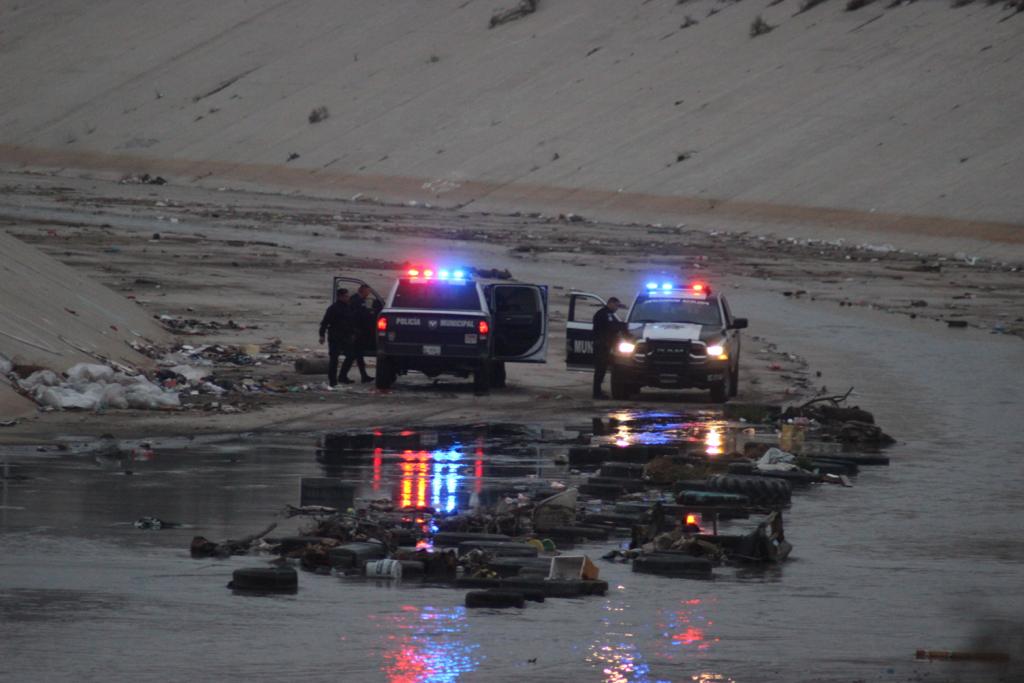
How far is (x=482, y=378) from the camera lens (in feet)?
90.0

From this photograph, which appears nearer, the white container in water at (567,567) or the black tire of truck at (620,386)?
the white container in water at (567,567)

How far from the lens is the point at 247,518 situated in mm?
15898

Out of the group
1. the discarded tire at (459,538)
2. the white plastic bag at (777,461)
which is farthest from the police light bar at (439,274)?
the discarded tire at (459,538)

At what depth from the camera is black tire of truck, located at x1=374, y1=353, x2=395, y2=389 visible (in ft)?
89.2

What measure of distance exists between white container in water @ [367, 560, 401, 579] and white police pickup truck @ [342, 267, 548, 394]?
526 inches

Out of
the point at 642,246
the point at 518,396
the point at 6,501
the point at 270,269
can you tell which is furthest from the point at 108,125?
the point at 6,501

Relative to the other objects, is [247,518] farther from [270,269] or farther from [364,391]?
[270,269]

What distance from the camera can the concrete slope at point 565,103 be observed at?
7275 centimetres

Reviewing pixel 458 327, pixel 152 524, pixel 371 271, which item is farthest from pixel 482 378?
pixel 371 271

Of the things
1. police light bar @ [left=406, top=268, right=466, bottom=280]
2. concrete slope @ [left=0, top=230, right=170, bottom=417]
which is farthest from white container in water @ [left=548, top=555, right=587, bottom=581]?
police light bar @ [left=406, top=268, right=466, bottom=280]

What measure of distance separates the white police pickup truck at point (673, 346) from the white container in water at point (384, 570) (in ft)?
45.2

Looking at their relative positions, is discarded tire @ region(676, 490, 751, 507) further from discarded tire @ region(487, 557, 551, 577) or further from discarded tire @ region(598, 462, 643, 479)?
discarded tire @ region(487, 557, 551, 577)

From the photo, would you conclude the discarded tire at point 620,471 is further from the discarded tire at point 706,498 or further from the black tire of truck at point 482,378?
the black tire of truck at point 482,378

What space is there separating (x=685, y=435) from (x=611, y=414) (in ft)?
8.34
